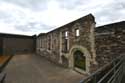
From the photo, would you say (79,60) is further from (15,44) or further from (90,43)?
(15,44)

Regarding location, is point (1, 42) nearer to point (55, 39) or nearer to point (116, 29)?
point (55, 39)

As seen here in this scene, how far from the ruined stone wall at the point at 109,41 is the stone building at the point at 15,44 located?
18.2 metres

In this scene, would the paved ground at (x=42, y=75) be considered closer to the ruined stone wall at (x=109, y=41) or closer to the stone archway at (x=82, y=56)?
the stone archway at (x=82, y=56)

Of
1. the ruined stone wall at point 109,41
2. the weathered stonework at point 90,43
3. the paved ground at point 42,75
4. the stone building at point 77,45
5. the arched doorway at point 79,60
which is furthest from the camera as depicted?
the arched doorway at point 79,60

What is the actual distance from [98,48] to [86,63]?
5.07 feet

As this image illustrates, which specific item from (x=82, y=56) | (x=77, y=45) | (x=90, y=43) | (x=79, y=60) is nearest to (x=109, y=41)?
(x=90, y=43)

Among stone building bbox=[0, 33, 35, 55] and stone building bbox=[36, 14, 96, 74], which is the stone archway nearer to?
stone building bbox=[36, 14, 96, 74]

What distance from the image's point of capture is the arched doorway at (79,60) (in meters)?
8.06

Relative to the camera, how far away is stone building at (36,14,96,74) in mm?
7332

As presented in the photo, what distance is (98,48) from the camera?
6668 millimetres

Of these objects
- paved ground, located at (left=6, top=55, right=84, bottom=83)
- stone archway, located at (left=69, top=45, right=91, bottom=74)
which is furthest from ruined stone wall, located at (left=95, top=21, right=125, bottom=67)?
paved ground, located at (left=6, top=55, right=84, bottom=83)

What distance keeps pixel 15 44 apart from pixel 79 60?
16510 mm

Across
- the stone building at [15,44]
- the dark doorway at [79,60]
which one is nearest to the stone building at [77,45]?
the dark doorway at [79,60]

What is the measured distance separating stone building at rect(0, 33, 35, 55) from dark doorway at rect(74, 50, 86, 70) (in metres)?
15.7
